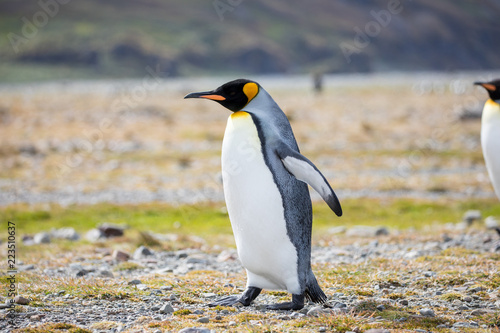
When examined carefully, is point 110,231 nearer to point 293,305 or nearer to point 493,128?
point 293,305

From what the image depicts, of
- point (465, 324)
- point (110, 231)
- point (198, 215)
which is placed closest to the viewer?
point (465, 324)

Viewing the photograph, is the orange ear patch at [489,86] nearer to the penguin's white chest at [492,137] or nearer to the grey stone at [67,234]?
the penguin's white chest at [492,137]

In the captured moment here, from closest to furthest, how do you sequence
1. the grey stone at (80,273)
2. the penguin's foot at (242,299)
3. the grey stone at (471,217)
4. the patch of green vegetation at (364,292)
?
the penguin's foot at (242,299) < the patch of green vegetation at (364,292) < the grey stone at (80,273) < the grey stone at (471,217)

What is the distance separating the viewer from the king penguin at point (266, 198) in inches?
184

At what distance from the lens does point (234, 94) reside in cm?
486

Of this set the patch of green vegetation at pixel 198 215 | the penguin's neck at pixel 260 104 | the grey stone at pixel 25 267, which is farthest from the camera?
the patch of green vegetation at pixel 198 215

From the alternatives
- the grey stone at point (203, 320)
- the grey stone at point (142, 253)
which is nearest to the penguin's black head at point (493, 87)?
the grey stone at point (142, 253)

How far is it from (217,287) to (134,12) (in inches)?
6995

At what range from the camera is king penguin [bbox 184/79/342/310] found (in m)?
4.67

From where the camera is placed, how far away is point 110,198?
1244 centimetres

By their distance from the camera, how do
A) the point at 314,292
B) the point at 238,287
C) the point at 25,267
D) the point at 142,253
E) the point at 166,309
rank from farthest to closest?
the point at 142,253, the point at 25,267, the point at 238,287, the point at 314,292, the point at 166,309

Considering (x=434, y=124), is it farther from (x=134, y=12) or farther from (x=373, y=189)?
(x=134, y=12)

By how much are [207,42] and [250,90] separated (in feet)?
488

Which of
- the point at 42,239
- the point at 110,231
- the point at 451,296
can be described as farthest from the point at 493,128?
the point at 42,239
